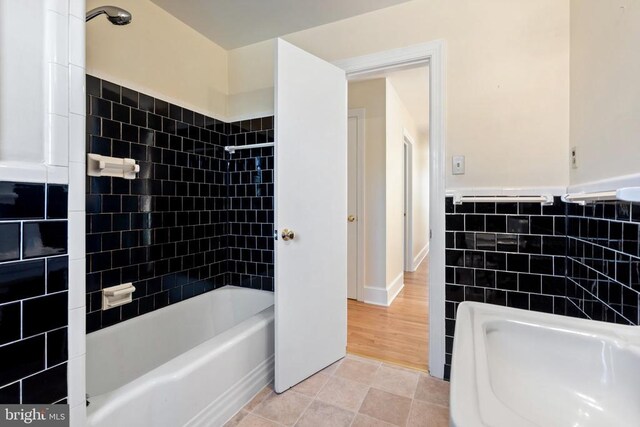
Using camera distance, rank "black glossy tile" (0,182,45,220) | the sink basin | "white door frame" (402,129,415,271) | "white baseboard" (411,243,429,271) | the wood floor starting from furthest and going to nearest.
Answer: "white baseboard" (411,243,429,271) < "white door frame" (402,129,415,271) < the wood floor < "black glossy tile" (0,182,45,220) < the sink basin

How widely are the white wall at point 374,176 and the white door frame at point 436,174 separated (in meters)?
1.27

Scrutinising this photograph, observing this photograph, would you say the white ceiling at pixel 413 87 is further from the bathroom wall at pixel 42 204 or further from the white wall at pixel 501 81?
the bathroom wall at pixel 42 204

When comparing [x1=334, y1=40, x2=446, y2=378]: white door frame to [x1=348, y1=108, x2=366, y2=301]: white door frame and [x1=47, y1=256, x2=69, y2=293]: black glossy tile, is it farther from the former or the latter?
[x1=47, y1=256, x2=69, y2=293]: black glossy tile

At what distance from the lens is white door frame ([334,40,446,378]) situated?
172 cm

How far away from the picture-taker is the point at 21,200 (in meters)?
0.77

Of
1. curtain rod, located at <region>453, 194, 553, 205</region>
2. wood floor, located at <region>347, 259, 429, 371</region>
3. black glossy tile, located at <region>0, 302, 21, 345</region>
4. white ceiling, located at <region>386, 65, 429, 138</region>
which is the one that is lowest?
wood floor, located at <region>347, 259, 429, 371</region>

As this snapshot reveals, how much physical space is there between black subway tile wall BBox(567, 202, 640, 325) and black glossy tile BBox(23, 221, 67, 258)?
165 cm

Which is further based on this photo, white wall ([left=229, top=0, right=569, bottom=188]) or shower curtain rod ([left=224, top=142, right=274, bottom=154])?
shower curtain rod ([left=224, top=142, right=274, bottom=154])

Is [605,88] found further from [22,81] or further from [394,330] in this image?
[394,330]

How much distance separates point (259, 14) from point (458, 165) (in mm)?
1635

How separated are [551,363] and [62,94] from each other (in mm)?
→ 1549

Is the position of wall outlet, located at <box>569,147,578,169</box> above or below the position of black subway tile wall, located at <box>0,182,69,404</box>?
above

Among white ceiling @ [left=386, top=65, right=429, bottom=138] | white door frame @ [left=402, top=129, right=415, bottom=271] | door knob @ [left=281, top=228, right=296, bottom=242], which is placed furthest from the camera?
white door frame @ [left=402, top=129, right=415, bottom=271]

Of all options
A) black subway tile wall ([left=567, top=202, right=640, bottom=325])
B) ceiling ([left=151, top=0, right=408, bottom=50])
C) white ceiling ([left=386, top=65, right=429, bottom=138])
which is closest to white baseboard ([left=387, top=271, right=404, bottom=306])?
black subway tile wall ([left=567, top=202, right=640, bottom=325])
